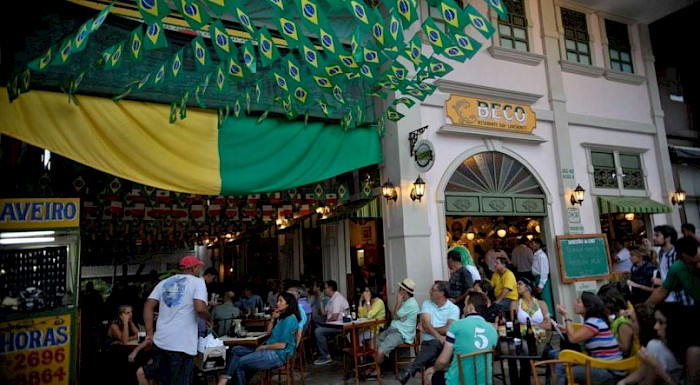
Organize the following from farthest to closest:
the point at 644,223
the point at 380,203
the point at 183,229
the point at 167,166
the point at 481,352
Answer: the point at 183,229
the point at 644,223
the point at 380,203
the point at 167,166
the point at 481,352

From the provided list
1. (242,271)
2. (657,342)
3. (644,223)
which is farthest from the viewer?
(242,271)

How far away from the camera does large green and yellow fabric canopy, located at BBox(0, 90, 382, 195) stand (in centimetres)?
625

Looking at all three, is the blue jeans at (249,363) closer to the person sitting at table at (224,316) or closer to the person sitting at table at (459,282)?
the person sitting at table at (224,316)

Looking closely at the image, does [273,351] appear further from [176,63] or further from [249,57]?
[176,63]

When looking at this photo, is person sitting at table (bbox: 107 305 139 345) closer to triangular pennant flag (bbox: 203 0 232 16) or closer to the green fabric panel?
the green fabric panel

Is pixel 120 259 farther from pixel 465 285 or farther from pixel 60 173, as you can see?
pixel 465 285

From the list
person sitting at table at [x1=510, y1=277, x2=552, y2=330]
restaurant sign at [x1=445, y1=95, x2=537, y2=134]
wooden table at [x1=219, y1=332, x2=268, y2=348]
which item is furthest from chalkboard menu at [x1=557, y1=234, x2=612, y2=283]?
wooden table at [x1=219, y1=332, x2=268, y2=348]

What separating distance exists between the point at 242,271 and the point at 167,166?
13.0 m

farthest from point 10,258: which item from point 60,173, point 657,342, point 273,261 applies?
point 273,261

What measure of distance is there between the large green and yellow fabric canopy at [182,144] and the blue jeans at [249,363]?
269 cm

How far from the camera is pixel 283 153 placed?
8.05 metres

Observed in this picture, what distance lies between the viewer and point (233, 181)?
7438 millimetres

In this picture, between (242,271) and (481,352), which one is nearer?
(481,352)

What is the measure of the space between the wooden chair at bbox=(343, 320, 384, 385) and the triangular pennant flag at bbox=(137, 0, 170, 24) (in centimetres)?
530
